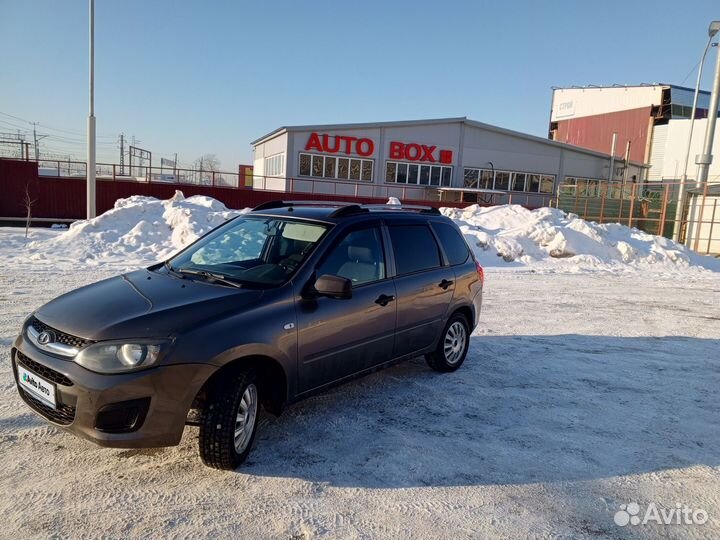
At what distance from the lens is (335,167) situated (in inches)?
1151

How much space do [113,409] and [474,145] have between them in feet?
105

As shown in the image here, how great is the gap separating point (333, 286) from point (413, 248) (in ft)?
5.11

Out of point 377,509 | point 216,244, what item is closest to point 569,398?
point 377,509

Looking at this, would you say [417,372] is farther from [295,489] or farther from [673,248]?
[673,248]

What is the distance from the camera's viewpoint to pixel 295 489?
125 inches

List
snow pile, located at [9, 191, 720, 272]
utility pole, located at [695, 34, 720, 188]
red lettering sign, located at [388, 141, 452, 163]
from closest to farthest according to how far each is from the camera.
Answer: snow pile, located at [9, 191, 720, 272], utility pole, located at [695, 34, 720, 188], red lettering sign, located at [388, 141, 452, 163]

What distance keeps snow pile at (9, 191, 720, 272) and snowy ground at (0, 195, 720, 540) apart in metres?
5.53

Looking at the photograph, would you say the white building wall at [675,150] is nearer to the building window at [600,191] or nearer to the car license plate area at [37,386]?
the building window at [600,191]

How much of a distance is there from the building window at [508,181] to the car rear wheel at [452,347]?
2825 centimetres

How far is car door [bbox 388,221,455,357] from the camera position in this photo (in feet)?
15.3

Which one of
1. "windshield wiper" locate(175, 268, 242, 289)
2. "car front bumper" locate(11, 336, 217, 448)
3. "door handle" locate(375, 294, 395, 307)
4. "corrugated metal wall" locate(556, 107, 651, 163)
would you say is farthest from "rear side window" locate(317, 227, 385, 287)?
"corrugated metal wall" locate(556, 107, 651, 163)

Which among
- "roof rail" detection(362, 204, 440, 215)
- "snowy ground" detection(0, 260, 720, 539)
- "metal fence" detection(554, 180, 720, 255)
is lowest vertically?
"snowy ground" detection(0, 260, 720, 539)

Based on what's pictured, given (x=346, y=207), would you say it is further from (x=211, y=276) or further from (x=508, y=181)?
(x=508, y=181)

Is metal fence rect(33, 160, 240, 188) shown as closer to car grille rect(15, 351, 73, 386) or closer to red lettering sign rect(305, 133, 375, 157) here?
red lettering sign rect(305, 133, 375, 157)
